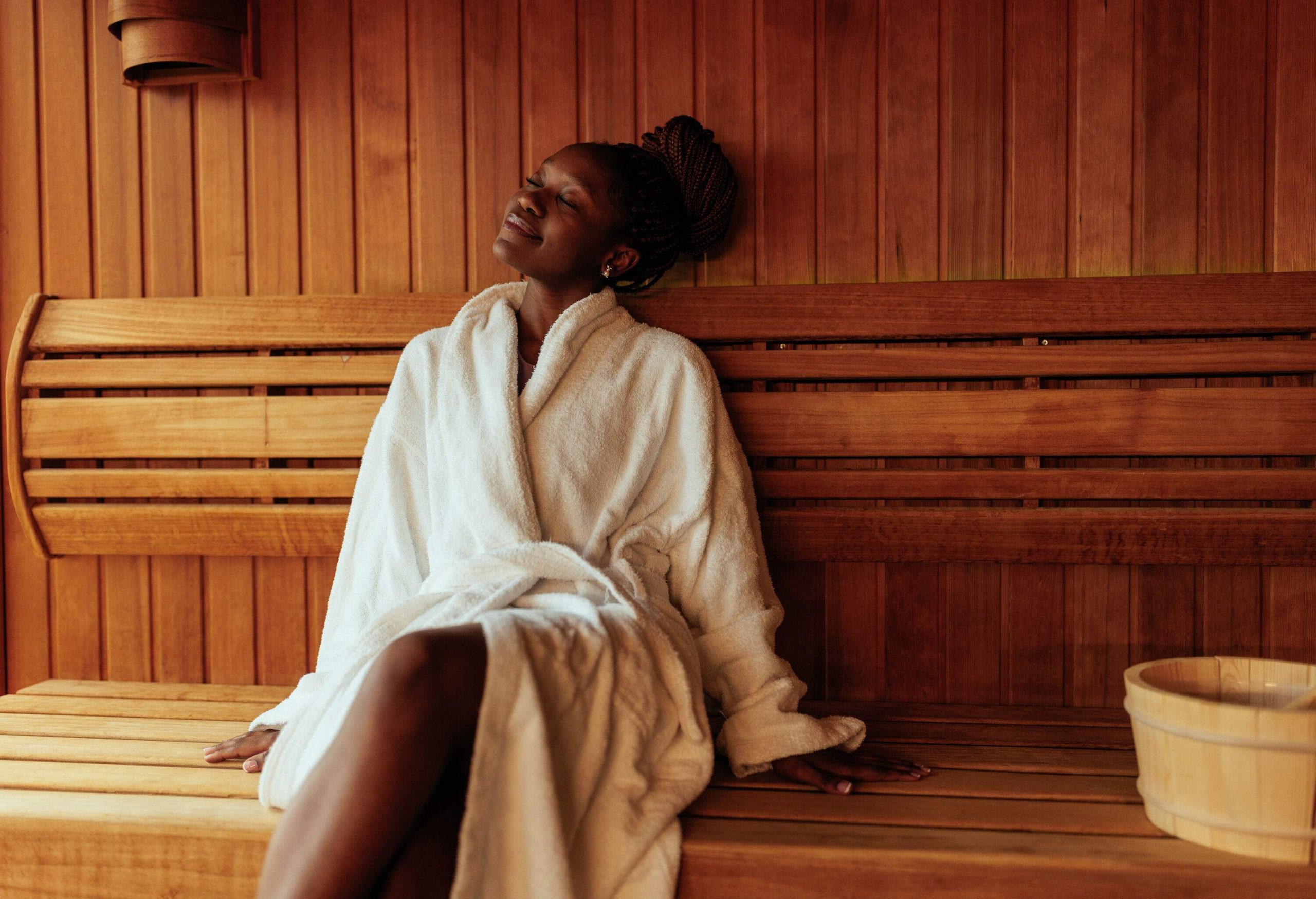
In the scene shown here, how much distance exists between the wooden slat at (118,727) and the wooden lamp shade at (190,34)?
1.24 metres

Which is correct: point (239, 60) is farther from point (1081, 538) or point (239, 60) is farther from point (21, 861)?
point (1081, 538)

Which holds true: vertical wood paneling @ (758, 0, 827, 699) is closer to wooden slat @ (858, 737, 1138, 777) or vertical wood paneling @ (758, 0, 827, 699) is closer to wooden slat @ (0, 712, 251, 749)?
wooden slat @ (858, 737, 1138, 777)

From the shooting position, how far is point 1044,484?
1852 mm

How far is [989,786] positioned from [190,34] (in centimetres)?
194

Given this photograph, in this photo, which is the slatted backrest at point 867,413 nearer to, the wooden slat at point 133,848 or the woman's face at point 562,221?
the woman's face at point 562,221

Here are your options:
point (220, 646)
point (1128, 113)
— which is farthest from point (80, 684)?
point (1128, 113)

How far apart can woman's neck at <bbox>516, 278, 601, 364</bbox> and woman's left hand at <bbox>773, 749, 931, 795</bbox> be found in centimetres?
82

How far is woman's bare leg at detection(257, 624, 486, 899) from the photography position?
1.13 m

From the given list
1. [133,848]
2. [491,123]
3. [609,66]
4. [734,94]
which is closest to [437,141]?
[491,123]

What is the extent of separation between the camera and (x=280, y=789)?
54.4 inches

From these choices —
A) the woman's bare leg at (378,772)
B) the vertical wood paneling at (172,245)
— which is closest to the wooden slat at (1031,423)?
the woman's bare leg at (378,772)

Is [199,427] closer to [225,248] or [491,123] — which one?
[225,248]

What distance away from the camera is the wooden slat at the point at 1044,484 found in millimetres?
1805

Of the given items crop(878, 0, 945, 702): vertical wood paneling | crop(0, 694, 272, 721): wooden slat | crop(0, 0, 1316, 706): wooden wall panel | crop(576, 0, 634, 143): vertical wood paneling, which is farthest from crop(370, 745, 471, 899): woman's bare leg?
crop(576, 0, 634, 143): vertical wood paneling
